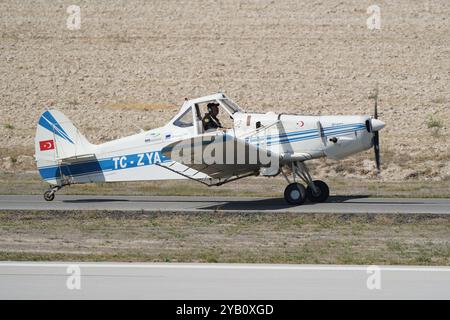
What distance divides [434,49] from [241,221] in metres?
28.3

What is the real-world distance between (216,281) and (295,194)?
9085mm

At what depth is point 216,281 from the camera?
34.0ft

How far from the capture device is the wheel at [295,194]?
1927 cm

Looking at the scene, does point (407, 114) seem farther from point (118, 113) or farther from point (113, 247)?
point (113, 247)

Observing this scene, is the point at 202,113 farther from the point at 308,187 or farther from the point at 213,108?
the point at 308,187

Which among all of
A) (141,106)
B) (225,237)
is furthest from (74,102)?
(225,237)

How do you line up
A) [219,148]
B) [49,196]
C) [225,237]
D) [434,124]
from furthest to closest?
[434,124] < [49,196] < [219,148] < [225,237]

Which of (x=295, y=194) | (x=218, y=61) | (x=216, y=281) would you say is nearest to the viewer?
(x=216, y=281)

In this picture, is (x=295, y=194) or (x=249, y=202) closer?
(x=295, y=194)

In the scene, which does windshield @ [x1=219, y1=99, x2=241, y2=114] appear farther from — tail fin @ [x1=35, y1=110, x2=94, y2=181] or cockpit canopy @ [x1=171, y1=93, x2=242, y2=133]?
tail fin @ [x1=35, y1=110, x2=94, y2=181]

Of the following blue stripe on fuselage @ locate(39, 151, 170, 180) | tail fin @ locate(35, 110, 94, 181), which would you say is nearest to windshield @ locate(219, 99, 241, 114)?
blue stripe on fuselage @ locate(39, 151, 170, 180)

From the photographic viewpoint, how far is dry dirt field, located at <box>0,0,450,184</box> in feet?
121
